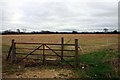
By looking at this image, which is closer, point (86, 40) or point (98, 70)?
point (98, 70)

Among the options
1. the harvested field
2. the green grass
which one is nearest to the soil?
the green grass

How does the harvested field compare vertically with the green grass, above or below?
above

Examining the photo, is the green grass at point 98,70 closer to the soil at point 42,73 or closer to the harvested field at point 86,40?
the soil at point 42,73

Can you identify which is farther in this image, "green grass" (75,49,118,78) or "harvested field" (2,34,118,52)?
"harvested field" (2,34,118,52)

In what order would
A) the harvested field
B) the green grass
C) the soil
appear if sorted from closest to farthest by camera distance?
the soil → the green grass → the harvested field

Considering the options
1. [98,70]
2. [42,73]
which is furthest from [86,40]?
[42,73]

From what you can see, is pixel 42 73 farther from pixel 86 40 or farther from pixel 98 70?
pixel 86 40

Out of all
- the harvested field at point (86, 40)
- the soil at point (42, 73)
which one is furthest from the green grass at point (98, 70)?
the harvested field at point (86, 40)

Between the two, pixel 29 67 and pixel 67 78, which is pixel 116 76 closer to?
pixel 67 78

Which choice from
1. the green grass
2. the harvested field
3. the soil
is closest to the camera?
the soil

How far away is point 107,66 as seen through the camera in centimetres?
1448

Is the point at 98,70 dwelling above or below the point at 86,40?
below

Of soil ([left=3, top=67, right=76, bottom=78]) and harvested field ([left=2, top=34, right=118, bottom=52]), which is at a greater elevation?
harvested field ([left=2, top=34, right=118, bottom=52])

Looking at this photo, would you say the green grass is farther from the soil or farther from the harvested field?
the harvested field
